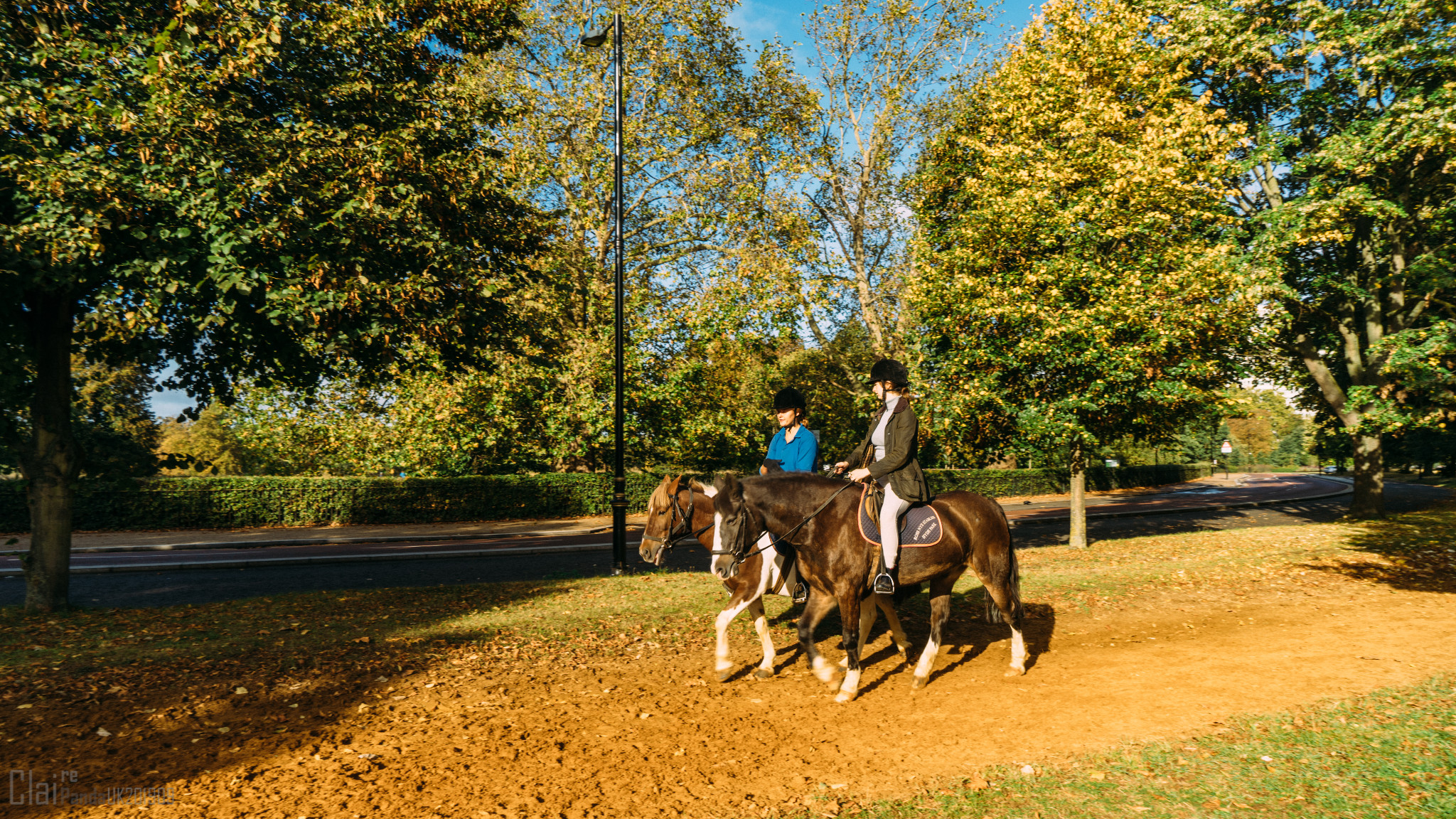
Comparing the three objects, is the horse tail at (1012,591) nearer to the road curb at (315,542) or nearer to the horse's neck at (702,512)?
the horse's neck at (702,512)

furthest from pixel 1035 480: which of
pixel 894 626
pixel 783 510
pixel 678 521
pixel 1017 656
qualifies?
pixel 678 521

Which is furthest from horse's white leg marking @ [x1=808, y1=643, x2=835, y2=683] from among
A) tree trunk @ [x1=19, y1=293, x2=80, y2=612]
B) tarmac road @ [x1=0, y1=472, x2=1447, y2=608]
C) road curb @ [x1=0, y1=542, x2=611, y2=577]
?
road curb @ [x1=0, y1=542, x2=611, y2=577]

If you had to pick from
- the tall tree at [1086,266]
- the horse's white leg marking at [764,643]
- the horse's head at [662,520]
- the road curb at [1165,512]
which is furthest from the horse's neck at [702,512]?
the road curb at [1165,512]

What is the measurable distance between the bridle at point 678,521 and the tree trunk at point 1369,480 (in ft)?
69.0

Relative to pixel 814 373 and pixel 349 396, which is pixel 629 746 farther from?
pixel 814 373

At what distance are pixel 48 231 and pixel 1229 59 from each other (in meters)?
21.5

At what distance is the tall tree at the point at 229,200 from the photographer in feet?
22.8

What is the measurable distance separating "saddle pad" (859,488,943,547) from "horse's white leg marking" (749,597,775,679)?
4.45 ft

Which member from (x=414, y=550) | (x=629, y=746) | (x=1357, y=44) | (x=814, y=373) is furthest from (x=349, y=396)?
(x=1357, y=44)

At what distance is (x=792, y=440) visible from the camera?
7.83 metres

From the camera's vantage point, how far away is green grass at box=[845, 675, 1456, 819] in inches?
163

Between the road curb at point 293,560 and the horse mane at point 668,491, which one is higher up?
the horse mane at point 668,491

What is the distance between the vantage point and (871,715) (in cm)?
583

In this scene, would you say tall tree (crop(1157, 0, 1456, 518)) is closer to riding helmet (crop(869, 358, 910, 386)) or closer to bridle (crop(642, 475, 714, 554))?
riding helmet (crop(869, 358, 910, 386))
